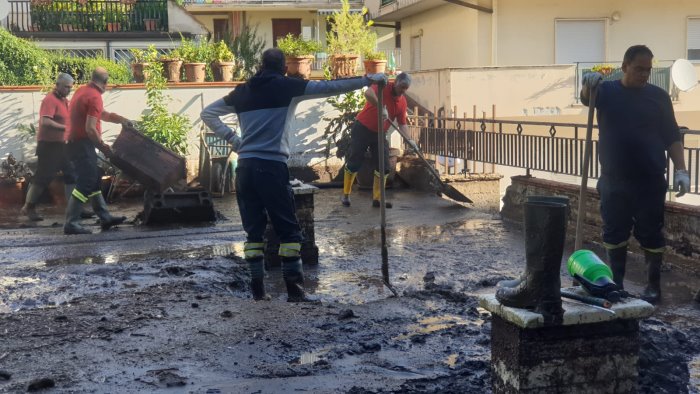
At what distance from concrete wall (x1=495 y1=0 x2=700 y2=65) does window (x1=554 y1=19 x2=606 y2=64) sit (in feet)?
0.46

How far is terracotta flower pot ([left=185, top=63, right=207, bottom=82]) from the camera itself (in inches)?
584

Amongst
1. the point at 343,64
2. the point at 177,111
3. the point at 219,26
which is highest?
the point at 219,26

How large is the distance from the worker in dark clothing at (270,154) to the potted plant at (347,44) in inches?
368

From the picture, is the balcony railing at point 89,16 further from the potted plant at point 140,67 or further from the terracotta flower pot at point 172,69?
the terracotta flower pot at point 172,69

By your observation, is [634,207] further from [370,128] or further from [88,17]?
[88,17]

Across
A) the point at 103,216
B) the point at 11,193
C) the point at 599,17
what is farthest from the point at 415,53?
the point at 103,216

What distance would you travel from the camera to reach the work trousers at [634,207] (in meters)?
6.25

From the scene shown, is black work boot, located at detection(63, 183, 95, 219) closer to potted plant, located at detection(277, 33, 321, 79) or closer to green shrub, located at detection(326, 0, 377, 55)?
potted plant, located at detection(277, 33, 321, 79)

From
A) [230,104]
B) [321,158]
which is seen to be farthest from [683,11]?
[230,104]

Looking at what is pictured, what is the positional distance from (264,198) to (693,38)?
72.1 feet

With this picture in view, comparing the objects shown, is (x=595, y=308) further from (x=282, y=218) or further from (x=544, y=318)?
(x=282, y=218)

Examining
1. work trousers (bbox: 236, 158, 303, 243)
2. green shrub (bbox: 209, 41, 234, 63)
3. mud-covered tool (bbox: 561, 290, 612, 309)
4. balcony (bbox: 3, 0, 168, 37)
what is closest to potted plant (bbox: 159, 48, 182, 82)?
green shrub (bbox: 209, 41, 234, 63)

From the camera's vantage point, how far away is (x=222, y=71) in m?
15.3

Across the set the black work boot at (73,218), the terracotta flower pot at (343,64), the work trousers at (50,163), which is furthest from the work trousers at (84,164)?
the terracotta flower pot at (343,64)
